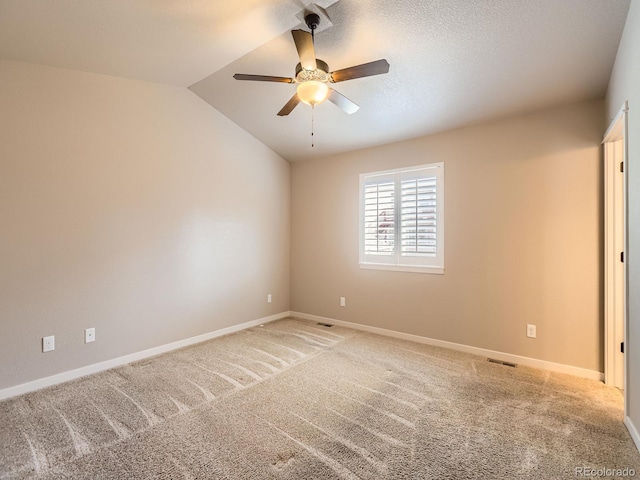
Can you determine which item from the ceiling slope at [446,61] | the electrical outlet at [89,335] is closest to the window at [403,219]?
A: the ceiling slope at [446,61]

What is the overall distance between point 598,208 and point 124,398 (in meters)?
4.34

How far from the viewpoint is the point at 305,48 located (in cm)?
206

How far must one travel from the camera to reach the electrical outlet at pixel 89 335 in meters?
2.95

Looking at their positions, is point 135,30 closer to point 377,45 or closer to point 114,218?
point 114,218

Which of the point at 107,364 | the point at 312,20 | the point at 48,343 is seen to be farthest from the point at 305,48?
the point at 107,364

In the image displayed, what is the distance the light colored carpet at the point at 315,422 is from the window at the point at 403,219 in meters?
1.23

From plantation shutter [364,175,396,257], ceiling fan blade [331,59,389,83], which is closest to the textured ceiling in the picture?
ceiling fan blade [331,59,389,83]

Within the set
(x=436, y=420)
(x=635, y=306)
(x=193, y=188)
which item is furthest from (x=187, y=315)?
(x=635, y=306)

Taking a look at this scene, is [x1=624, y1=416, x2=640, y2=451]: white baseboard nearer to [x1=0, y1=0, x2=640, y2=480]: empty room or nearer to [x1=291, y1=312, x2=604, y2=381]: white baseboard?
[x1=0, y1=0, x2=640, y2=480]: empty room

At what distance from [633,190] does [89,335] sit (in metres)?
4.43

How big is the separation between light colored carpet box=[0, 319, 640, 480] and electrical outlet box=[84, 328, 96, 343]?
33 cm

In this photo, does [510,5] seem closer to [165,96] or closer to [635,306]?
[635,306]

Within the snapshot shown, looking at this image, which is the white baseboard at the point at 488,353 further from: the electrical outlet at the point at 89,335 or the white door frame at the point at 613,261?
the electrical outlet at the point at 89,335

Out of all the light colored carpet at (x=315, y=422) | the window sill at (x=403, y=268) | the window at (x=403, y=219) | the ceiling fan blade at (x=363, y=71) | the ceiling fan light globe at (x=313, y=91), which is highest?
the ceiling fan blade at (x=363, y=71)
